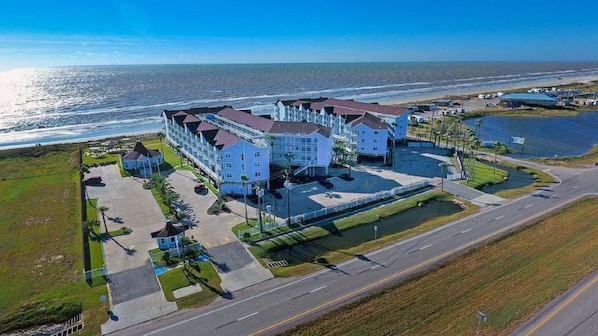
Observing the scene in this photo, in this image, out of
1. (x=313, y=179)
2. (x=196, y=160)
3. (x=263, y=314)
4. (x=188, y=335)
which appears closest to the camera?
(x=188, y=335)

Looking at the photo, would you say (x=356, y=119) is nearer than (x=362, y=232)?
No

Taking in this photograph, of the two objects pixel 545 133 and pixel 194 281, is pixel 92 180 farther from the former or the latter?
pixel 545 133

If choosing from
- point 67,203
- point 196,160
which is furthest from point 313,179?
point 67,203

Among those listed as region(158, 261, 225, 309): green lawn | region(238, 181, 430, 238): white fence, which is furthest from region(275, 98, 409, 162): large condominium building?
region(158, 261, 225, 309): green lawn

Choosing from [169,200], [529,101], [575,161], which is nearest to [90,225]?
[169,200]

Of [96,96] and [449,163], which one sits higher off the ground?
[96,96]

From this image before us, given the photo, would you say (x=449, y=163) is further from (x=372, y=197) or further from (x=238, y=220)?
(x=238, y=220)
